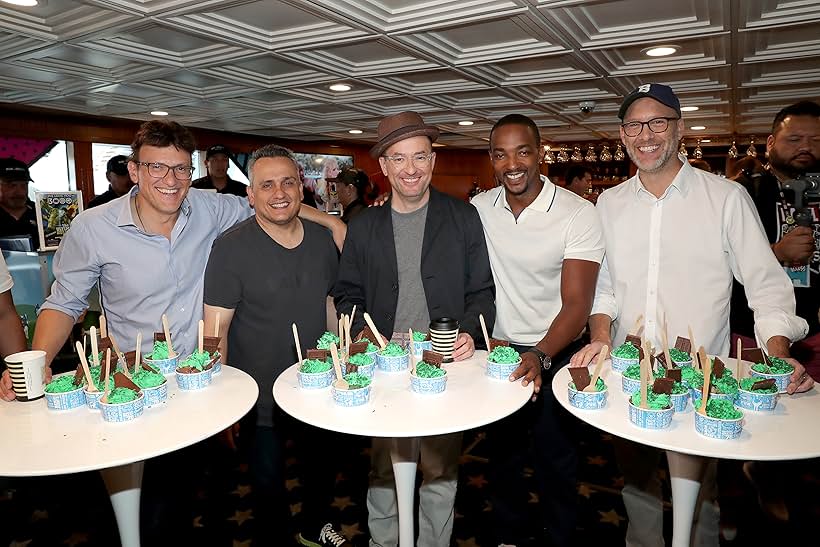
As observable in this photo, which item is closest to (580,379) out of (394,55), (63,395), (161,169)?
(63,395)

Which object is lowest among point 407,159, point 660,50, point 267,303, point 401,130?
point 267,303

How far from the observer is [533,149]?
2.63 metres

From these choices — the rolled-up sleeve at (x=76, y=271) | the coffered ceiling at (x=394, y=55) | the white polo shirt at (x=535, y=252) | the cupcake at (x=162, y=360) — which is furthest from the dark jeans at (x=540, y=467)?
the coffered ceiling at (x=394, y=55)

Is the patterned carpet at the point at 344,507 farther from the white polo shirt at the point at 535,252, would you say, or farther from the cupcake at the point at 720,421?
the cupcake at the point at 720,421

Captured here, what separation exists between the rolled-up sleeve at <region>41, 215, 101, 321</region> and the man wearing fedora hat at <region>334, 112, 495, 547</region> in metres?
1.07

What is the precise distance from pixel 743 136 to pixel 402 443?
11965 millimetres

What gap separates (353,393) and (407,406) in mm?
181

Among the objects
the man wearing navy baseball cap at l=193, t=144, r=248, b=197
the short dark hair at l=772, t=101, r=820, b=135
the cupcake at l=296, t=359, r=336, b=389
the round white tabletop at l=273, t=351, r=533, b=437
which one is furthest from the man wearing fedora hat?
the man wearing navy baseball cap at l=193, t=144, r=248, b=197

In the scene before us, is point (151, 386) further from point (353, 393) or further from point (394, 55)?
point (394, 55)

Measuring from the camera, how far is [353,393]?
1.80 metres

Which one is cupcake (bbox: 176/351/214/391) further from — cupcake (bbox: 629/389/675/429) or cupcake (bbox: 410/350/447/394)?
cupcake (bbox: 629/389/675/429)

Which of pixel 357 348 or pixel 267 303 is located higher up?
pixel 267 303

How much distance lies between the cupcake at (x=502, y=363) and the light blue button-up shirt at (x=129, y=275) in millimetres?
1348

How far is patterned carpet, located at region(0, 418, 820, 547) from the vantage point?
2934 millimetres
